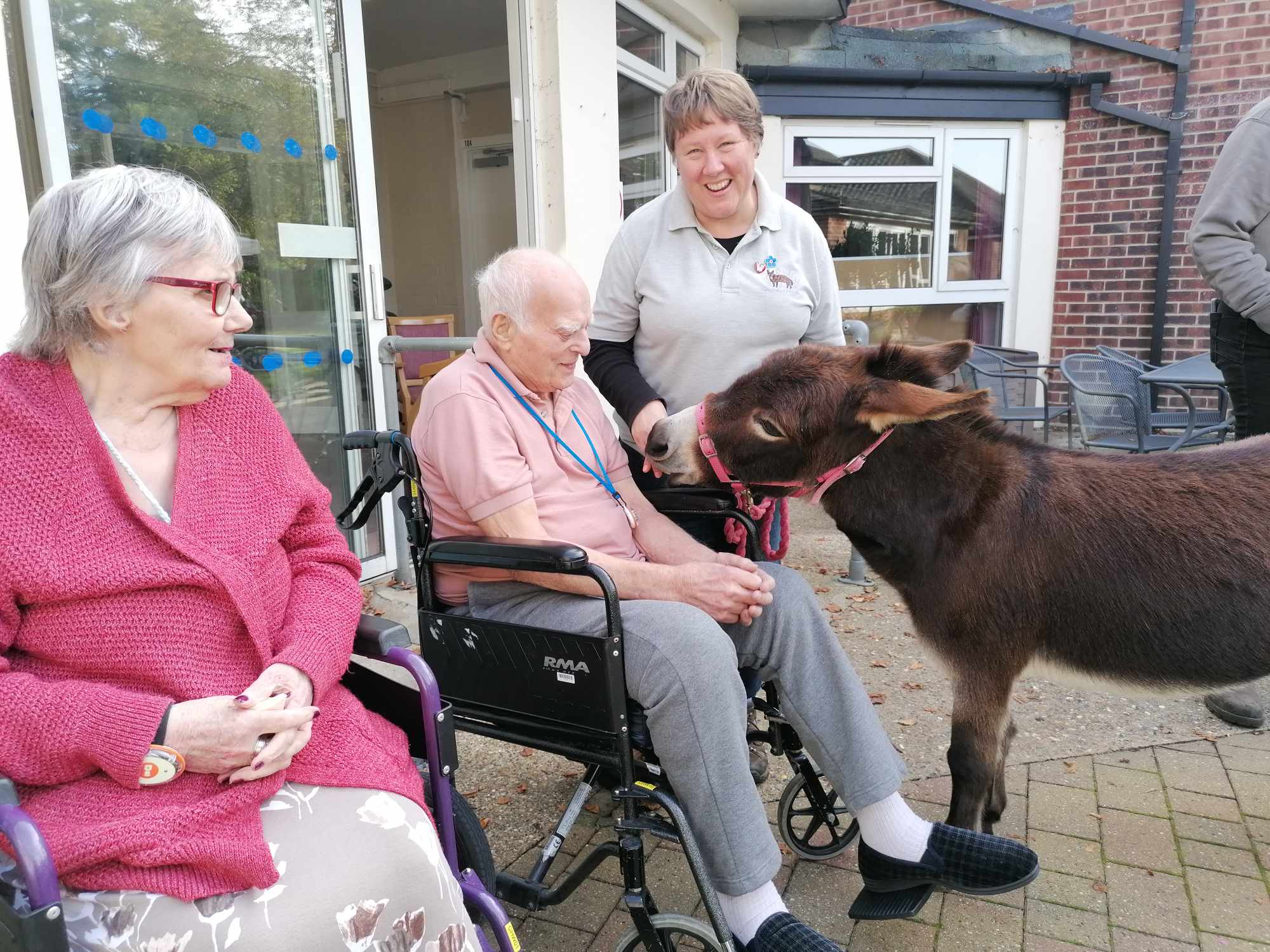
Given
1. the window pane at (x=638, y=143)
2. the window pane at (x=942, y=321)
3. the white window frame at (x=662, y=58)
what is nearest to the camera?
the white window frame at (x=662, y=58)

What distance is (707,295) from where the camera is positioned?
8.49 feet

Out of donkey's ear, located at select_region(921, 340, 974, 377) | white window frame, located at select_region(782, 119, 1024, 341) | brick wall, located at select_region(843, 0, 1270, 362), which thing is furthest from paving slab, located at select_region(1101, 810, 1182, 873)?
brick wall, located at select_region(843, 0, 1270, 362)

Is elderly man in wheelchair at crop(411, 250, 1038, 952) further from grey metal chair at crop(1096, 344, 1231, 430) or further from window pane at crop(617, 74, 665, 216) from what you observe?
grey metal chair at crop(1096, 344, 1231, 430)

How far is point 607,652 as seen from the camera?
1.78 metres

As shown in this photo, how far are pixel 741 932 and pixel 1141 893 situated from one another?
1284 mm

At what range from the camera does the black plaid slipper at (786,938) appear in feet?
5.74

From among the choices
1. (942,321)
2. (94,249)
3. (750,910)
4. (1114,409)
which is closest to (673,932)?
(750,910)

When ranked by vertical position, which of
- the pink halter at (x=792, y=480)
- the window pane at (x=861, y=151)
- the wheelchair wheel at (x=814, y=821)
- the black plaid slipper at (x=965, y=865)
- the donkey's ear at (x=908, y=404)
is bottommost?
the wheelchair wheel at (x=814, y=821)

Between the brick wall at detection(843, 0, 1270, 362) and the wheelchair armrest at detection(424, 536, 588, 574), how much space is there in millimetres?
8263

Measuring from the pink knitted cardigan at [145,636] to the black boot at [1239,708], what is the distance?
3165 millimetres

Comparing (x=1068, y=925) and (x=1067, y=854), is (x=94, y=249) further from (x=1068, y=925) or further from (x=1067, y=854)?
(x=1067, y=854)

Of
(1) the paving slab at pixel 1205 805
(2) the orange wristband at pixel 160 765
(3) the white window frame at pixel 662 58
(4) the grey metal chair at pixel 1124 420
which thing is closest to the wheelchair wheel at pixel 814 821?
(1) the paving slab at pixel 1205 805

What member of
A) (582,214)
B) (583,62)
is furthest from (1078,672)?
(583,62)

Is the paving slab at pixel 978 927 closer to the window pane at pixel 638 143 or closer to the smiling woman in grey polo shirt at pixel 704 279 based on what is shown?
the smiling woman in grey polo shirt at pixel 704 279
